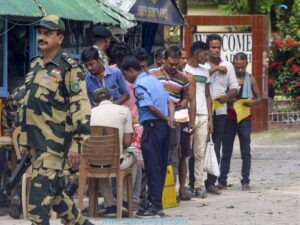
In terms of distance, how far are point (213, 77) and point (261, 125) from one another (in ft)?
34.3

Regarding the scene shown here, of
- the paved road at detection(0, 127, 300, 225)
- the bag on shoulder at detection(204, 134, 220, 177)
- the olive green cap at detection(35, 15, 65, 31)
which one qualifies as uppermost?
the olive green cap at detection(35, 15, 65, 31)

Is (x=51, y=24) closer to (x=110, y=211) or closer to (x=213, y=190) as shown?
(x=110, y=211)

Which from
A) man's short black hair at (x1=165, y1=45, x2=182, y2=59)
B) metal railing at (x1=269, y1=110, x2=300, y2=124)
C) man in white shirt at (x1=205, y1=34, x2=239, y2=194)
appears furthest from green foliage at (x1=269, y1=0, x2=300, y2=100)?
man's short black hair at (x1=165, y1=45, x2=182, y2=59)

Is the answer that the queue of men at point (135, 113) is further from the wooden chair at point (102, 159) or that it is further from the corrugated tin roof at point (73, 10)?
the corrugated tin roof at point (73, 10)

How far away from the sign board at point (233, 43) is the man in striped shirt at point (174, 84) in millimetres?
11005

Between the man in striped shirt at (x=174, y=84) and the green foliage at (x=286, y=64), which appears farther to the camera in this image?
the green foliage at (x=286, y=64)

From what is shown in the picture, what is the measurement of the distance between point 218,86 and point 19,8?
3161mm

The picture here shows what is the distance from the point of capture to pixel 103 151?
11156 millimetres

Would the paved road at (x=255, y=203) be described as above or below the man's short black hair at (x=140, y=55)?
below

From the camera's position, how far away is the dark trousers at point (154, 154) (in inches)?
445

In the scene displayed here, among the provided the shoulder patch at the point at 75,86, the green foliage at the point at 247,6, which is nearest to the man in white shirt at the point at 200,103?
the shoulder patch at the point at 75,86

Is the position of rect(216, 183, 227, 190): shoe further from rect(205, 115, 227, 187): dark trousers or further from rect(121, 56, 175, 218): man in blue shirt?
rect(121, 56, 175, 218): man in blue shirt

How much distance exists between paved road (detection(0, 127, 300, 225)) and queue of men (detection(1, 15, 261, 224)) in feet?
1.10

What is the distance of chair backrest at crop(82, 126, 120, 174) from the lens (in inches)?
438
